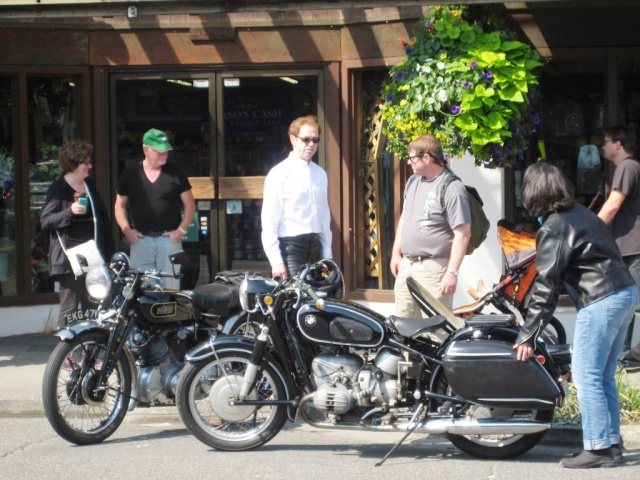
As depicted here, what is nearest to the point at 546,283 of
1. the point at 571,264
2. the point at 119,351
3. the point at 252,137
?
the point at 571,264

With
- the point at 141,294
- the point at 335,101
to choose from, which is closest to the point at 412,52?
the point at 335,101

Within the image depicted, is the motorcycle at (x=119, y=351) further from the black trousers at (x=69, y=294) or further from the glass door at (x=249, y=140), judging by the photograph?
the glass door at (x=249, y=140)

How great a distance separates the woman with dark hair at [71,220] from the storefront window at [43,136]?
6.26 ft

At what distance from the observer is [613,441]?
19.9 feet

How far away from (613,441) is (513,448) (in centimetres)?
57

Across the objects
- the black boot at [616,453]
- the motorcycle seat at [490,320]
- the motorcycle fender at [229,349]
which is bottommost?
the black boot at [616,453]

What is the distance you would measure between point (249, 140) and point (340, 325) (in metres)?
4.40

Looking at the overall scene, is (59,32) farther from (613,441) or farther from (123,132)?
(613,441)

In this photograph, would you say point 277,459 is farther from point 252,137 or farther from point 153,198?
point 252,137

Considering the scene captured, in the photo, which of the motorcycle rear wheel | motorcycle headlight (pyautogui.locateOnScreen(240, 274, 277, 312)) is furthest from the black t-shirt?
the motorcycle rear wheel

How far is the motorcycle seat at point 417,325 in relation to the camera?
20.3 feet

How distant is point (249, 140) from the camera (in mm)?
10391

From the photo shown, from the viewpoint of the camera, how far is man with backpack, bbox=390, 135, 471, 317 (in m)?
7.27

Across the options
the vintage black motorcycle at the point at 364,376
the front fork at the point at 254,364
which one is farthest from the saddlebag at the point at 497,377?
the front fork at the point at 254,364
